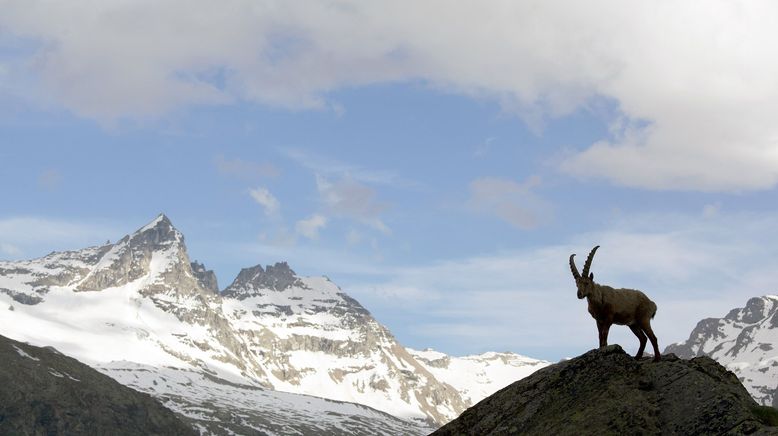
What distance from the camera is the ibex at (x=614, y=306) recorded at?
24500 mm

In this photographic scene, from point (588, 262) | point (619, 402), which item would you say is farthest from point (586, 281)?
point (619, 402)

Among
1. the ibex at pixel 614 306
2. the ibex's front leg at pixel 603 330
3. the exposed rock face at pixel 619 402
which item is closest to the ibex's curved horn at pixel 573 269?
the ibex at pixel 614 306

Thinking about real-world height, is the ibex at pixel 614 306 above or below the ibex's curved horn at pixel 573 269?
below

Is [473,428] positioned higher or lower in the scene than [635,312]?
lower

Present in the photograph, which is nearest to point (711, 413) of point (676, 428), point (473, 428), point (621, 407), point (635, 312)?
point (676, 428)

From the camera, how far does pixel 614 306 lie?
80.9ft

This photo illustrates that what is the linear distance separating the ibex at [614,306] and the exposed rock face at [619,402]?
4.15 ft

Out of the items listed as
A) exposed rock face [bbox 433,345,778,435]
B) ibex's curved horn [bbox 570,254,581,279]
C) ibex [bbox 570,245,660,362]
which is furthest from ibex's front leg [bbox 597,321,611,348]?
ibex's curved horn [bbox 570,254,581,279]

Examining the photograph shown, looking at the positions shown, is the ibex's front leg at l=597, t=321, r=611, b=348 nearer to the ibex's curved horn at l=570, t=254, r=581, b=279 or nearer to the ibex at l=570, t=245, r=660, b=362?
the ibex at l=570, t=245, r=660, b=362

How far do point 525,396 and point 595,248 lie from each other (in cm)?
451

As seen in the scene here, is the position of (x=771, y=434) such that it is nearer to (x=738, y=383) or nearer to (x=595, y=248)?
(x=738, y=383)

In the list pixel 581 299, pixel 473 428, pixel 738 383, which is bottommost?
pixel 473 428

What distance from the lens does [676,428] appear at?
20250mm

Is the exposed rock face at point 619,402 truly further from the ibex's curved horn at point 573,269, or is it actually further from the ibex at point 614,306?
the ibex's curved horn at point 573,269
